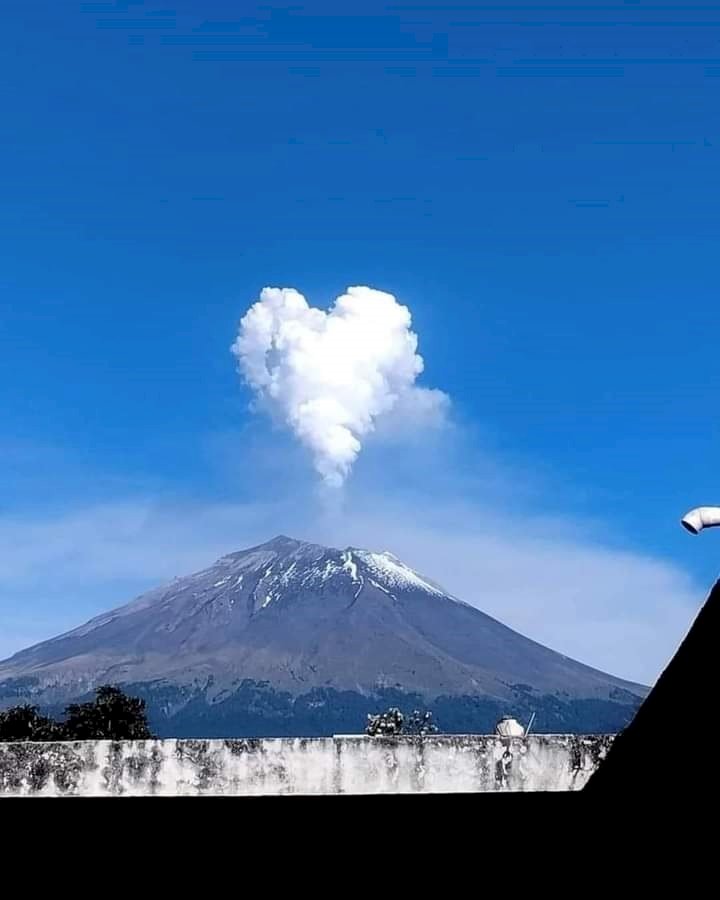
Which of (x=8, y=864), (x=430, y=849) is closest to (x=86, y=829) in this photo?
(x=8, y=864)

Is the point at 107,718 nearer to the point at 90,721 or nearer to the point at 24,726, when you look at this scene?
the point at 90,721

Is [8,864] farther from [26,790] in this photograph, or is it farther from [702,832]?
[702,832]

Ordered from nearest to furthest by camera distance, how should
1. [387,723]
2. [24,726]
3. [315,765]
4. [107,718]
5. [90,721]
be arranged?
[315,765] → [24,726] → [107,718] → [90,721] → [387,723]

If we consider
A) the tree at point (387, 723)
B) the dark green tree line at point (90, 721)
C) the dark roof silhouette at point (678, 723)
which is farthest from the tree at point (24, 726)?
the dark roof silhouette at point (678, 723)

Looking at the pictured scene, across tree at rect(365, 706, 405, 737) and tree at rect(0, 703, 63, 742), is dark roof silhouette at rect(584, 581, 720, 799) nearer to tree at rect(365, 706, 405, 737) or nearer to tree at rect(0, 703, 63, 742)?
tree at rect(0, 703, 63, 742)

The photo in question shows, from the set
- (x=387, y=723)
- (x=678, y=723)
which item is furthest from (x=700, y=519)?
(x=387, y=723)

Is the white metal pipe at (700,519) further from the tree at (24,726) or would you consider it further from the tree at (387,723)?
the tree at (387,723)
